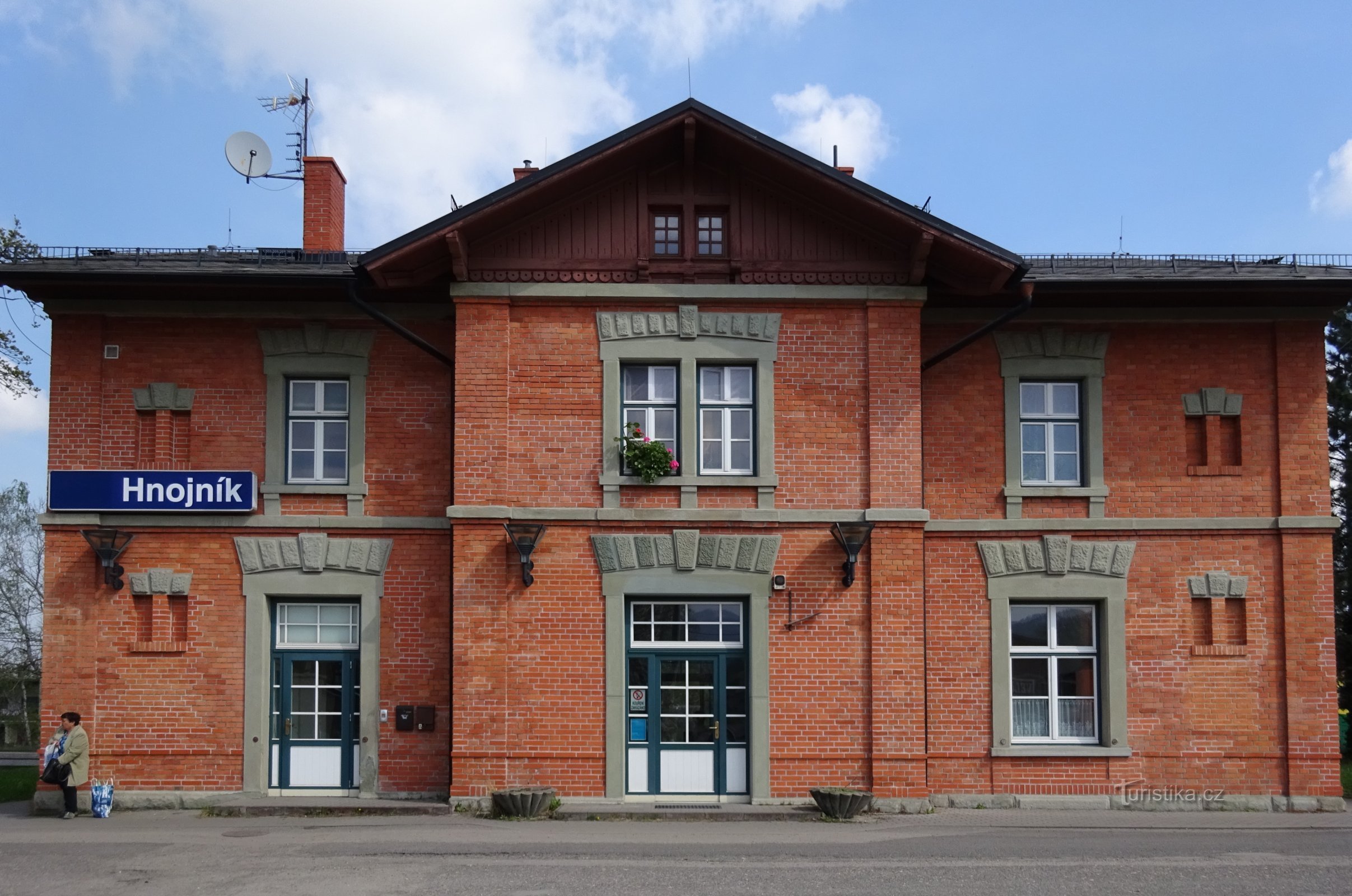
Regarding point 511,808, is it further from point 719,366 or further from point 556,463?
point 719,366

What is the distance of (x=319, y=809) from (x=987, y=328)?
32.0ft

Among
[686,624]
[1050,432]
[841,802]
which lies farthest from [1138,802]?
[686,624]

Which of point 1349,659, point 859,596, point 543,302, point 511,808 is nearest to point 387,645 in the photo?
point 511,808

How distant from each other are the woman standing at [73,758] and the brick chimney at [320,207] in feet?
23.8

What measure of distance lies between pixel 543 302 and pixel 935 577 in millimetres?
5923

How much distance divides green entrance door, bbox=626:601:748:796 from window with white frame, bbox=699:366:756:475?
1.67 metres

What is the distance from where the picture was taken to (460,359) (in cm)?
1459

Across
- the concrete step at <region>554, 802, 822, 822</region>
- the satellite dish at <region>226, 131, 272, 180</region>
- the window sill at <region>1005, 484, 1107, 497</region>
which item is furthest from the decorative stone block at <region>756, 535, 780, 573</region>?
the satellite dish at <region>226, 131, 272, 180</region>

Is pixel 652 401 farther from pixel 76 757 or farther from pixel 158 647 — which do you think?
pixel 76 757

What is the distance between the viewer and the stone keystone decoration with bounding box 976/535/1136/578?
603 inches

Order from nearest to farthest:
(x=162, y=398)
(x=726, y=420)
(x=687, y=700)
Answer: (x=687, y=700), (x=726, y=420), (x=162, y=398)

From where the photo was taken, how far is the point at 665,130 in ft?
46.7

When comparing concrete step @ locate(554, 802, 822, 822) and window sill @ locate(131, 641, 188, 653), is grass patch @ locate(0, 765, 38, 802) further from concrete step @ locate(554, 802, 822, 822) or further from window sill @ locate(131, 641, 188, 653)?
concrete step @ locate(554, 802, 822, 822)

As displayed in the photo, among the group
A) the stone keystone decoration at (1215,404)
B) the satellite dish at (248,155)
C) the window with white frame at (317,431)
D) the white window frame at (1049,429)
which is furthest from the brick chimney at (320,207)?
the stone keystone decoration at (1215,404)
